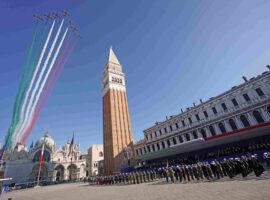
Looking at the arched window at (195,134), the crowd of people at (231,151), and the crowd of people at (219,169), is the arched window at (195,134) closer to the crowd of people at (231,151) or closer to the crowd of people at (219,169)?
the crowd of people at (231,151)

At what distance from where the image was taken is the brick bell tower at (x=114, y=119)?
135 feet

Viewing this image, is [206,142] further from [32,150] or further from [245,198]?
[32,150]

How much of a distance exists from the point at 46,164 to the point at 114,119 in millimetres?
31010

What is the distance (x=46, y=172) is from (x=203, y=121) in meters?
54.4

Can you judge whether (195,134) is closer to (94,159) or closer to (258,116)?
(258,116)

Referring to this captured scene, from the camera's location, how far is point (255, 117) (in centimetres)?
2242

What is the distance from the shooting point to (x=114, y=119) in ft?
149

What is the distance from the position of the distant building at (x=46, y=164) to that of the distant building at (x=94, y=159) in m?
3.24

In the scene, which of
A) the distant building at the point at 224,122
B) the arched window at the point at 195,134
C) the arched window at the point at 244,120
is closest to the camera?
the distant building at the point at 224,122

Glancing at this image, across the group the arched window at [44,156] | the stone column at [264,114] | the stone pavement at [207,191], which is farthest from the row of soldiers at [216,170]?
the arched window at [44,156]

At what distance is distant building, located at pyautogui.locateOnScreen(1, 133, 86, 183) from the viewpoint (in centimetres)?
4869

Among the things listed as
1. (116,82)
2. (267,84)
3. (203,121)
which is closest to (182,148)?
(203,121)

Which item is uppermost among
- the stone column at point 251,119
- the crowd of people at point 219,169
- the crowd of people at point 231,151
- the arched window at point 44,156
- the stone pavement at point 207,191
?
the arched window at point 44,156

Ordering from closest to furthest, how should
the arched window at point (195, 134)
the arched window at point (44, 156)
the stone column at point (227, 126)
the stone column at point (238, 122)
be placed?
the stone column at point (238, 122) → the stone column at point (227, 126) → the arched window at point (195, 134) → the arched window at point (44, 156)
